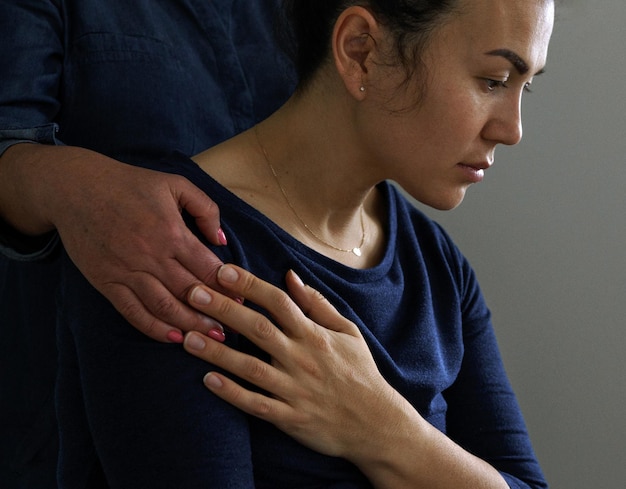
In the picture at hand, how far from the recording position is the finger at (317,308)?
1.10 metres

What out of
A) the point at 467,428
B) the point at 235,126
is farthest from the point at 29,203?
the point at 467,428

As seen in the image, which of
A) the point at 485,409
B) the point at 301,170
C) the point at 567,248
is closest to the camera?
the point at 301,170

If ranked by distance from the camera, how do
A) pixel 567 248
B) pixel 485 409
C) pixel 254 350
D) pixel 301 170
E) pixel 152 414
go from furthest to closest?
pixel 567 248 → pixel 485 409 → pixel 301 170 → pixel 254 350 → pixel 152 414

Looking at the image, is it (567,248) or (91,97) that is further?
(567,248)

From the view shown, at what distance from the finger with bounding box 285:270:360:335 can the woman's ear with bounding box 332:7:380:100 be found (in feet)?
0.86

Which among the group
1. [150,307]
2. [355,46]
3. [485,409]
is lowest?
[485,409]

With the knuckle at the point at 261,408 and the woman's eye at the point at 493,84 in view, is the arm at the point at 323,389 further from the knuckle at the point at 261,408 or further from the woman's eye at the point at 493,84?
the woman's eye at the point at 493,84

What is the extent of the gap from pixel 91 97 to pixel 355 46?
42 centimetres

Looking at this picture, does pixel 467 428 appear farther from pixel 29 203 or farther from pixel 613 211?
pixel 29 203

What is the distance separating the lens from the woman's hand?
1.02 m

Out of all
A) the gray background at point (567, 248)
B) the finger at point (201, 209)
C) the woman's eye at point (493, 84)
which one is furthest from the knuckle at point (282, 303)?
the gray background at point (567, 248)

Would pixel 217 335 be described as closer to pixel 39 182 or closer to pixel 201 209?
pixel 201 209

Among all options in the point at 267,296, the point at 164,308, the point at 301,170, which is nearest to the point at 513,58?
the point at 301,170

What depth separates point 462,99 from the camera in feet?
3.67
